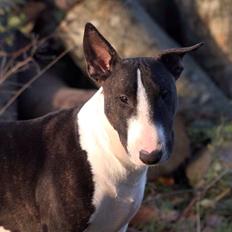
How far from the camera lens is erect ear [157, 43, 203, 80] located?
2.74 metres

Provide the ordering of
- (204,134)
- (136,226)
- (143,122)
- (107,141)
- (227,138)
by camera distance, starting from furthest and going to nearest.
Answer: (204,134), (227,138), (136,226), (107,141), (143,122)

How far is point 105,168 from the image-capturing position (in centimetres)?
284

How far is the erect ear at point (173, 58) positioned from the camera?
108 inches

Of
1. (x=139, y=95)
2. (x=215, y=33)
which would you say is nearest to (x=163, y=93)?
(x=139, y=95)

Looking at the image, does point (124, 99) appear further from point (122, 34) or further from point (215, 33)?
point (215, 33)

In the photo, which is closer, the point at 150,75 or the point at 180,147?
the point at 150,75

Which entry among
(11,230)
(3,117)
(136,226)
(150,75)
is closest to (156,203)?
(136,226)

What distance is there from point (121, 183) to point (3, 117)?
71.2 inches

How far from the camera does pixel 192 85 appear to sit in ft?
17.0

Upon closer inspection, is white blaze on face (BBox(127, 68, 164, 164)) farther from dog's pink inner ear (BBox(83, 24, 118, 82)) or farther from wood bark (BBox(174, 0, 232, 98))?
wood bark (BBox(174, 0, 232, 98))

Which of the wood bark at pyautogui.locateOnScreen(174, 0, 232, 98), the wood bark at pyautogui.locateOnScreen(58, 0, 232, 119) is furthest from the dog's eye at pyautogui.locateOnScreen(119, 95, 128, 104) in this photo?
the wood bark at pyautogui.locateOnScreen(174, 0, 232, 98)

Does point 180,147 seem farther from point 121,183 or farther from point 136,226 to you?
point 121,183

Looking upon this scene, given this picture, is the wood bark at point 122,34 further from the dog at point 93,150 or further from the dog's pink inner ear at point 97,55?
the dog's pink inner ear at point 97,55

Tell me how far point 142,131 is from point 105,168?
0.41m
